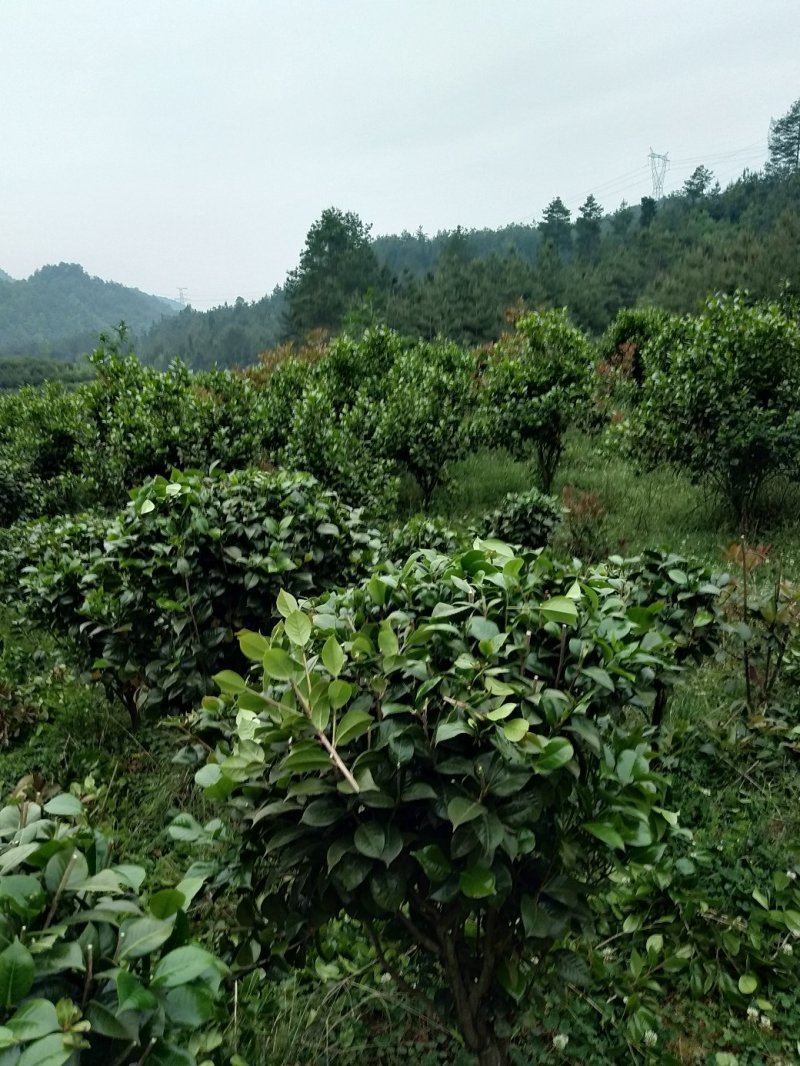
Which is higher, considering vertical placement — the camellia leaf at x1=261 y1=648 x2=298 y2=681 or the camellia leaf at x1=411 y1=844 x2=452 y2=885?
the camellia leaf at x1=261 y1=648 x2=298 y2=681

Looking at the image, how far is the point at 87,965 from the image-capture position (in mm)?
876

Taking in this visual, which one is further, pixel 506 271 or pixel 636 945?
pixel 506 271

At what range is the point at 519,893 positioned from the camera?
4.81 ft

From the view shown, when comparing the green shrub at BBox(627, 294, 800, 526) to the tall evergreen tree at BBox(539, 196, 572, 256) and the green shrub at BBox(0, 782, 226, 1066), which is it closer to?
the green shrub at BBox(0, 782, 226, 1066)

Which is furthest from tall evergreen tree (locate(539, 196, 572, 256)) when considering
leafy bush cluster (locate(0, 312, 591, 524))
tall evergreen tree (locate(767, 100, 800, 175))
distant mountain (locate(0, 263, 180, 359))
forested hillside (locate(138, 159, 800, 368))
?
distant mountain (locate(0, 263, 180, 359))

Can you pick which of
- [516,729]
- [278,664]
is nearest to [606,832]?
[516,729]

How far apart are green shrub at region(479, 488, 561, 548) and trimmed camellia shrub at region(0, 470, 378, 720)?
286 centimetres

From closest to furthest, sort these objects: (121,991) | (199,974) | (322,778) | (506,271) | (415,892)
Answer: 1. (121,991)
2. (199,974)
3. (322,778)
4. (415,892)
5. (506,271)

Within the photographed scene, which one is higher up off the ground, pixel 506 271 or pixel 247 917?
pixel 506 271

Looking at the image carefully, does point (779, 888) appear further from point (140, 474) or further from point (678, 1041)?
point (140, 474)

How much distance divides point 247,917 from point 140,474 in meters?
6.40

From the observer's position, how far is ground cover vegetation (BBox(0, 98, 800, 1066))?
1.08m

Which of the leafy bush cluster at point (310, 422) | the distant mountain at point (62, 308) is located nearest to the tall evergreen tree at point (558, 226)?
the leafy bush cluster at point (310, 422)

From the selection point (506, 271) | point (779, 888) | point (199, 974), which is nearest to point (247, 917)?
point (199, 974)
